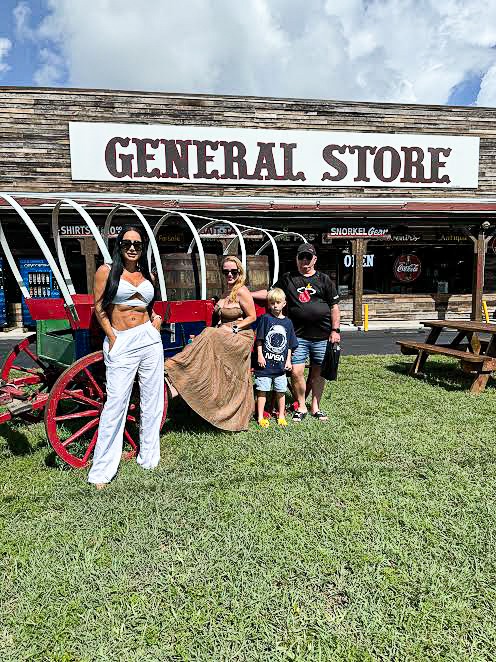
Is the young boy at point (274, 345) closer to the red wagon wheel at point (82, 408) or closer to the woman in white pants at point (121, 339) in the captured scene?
the red wagon wheel at point (82, 408)

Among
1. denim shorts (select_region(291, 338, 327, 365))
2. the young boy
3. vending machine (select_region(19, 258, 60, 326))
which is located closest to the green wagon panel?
the young boy

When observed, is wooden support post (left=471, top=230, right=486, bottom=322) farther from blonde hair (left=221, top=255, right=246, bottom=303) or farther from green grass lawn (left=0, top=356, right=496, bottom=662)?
blonde hair (left=221, top=255, right=246, bottom=303)

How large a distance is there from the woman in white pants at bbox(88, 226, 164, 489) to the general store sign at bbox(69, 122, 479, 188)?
1115 centimetres

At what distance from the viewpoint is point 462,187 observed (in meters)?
15.1

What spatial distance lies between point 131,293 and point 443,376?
17.1ft

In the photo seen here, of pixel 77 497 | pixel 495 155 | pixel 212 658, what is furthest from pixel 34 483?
pixel 495 155

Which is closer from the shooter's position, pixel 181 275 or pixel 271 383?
pixel 271 383

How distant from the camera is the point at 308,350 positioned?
4.46 m

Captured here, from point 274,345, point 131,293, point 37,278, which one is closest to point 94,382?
point 131,293

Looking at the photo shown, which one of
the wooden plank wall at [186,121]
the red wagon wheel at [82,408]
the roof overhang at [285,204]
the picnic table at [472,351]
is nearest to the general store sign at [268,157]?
the wooden plank wall at [186,121]

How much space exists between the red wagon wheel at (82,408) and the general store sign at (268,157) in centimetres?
1090

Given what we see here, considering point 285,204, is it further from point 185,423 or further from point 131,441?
point 131,441

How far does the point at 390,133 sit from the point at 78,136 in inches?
382

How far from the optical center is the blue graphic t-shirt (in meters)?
4.25
